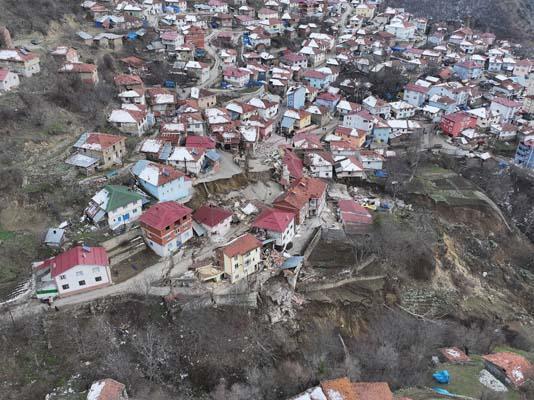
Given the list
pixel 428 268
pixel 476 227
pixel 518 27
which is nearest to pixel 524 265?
pixel 476 227

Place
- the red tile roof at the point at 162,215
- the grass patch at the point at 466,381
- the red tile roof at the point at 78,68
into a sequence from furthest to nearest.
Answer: the red tile roof at the point at 78,68 < the red tile roof at the point at 162,215 < the grass patch at the point at 466,381

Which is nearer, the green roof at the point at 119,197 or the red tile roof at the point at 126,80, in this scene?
the green roof at the point at 119,197

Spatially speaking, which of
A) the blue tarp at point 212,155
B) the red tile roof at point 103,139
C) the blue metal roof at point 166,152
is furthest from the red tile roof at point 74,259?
the blue tarp at point 212,155

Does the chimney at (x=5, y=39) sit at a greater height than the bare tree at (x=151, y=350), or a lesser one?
greater

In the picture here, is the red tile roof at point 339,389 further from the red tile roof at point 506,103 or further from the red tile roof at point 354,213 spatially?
the red tile roof at point 506,103

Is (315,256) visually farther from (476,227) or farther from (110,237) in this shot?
(476,227)

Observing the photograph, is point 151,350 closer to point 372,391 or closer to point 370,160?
point 372,391
